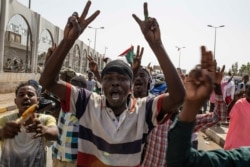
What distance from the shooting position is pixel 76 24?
2.47 metres

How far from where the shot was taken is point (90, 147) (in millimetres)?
2449

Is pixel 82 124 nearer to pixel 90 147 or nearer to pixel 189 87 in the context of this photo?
pixel 90 147

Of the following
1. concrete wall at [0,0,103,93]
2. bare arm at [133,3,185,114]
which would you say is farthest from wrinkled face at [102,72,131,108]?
concrete wall at [0,0,103,93]

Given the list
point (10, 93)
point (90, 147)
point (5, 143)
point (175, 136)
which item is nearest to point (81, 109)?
point (90, 147)

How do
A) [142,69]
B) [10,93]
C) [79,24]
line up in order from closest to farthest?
[79,24] < [142,69] < [10,93]

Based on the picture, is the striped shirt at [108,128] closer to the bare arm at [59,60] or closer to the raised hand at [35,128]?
the bare arm at [59,60]

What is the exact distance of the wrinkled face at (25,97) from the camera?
3.00m

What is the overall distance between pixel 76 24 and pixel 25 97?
0.89 metres

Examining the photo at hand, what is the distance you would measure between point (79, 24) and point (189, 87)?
1.18 m

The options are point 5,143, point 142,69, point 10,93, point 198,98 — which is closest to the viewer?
point 198,98

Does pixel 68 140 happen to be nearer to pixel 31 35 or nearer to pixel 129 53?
pixel 129 53

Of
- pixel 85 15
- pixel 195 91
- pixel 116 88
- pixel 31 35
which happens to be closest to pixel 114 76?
pixel 116 88

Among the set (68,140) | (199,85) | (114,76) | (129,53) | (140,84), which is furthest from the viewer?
(140,84)

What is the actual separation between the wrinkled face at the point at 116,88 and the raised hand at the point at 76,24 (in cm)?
34
